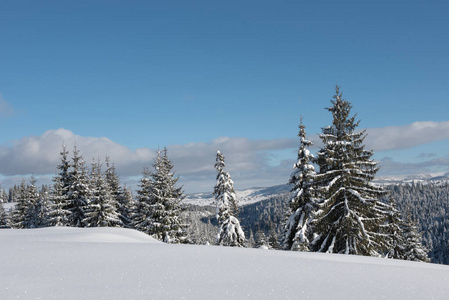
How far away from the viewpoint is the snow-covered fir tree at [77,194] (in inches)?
1344

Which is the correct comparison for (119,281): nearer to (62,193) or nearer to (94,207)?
(94,207)

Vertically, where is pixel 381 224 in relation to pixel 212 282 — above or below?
below

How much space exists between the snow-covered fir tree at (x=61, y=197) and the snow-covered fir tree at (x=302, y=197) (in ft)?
85.3

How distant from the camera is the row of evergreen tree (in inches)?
714

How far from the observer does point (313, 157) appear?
20.7 meters

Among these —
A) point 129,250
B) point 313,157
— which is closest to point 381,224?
point 313,157

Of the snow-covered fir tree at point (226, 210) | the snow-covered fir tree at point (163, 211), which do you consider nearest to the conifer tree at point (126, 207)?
the snow-covered fir tree at point (163, 211)

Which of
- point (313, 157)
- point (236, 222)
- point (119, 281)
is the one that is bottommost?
point (236, 222)

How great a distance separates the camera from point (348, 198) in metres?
18.4

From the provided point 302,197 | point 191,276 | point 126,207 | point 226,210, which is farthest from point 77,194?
point 191,276

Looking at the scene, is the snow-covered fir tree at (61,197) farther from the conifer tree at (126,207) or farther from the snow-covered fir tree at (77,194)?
the conifer tree at (126,207)

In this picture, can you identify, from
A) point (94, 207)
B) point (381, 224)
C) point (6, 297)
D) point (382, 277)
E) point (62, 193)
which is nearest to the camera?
point (6, 297)

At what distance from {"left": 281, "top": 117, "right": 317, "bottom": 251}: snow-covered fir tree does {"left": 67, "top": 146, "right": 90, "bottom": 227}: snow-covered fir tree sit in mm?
24635

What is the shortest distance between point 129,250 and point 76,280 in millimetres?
1798
